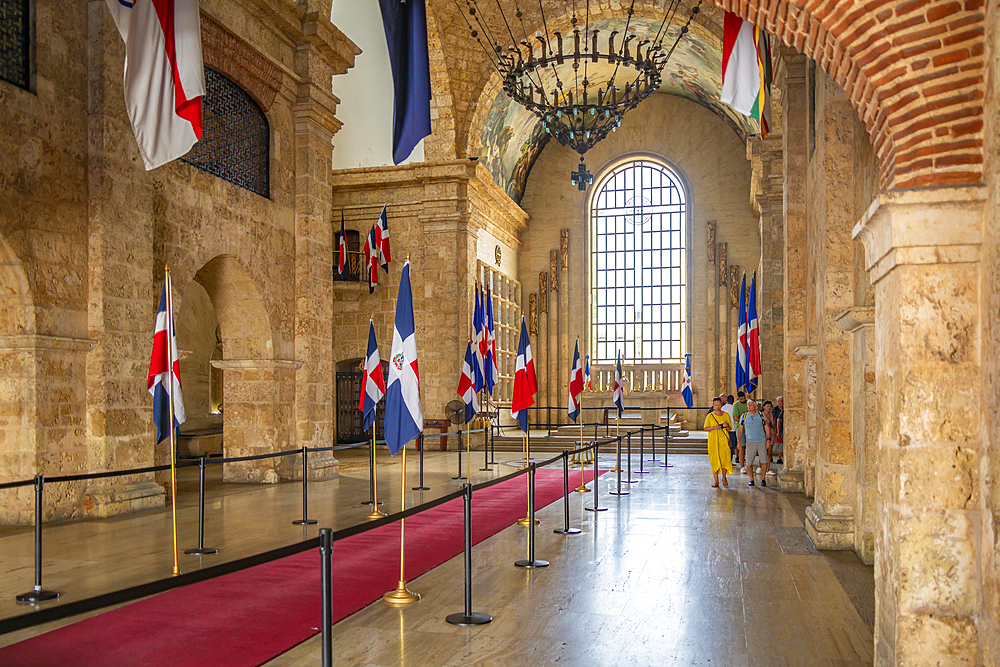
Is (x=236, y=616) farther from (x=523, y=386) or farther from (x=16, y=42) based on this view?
(x=16, y=42)

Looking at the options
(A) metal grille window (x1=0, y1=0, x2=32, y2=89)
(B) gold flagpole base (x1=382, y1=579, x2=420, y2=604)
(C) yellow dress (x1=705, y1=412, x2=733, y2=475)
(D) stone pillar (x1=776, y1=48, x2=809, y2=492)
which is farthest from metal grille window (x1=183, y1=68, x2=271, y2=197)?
(C) yellow dress (x1=705, y1=412, x2=733, y2=475)

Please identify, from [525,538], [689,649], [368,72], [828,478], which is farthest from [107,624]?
[368,72]

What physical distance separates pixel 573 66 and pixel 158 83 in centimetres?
1508

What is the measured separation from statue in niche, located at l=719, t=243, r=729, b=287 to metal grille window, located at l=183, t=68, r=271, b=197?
16.9m

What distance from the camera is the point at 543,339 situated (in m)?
28.4

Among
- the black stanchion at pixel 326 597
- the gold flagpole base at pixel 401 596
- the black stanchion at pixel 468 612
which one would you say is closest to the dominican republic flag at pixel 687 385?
the gold flagpole base at pixel 401 596

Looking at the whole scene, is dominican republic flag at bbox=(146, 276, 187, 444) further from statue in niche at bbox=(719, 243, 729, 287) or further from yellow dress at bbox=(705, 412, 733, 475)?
statue in niche at bbox=(719, 243, 729, 287)

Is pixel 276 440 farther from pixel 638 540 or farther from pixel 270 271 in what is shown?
pixel 638 540

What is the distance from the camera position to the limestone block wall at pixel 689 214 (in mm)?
27062

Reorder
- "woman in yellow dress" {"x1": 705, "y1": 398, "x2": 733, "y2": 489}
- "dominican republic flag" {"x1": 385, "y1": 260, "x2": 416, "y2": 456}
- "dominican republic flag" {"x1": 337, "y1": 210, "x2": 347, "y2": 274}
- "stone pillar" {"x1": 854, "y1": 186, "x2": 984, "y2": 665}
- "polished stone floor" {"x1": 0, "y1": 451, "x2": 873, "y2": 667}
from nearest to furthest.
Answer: "stone pillar" {"x1": 854, "y1": 186, "x2": 984, "y2": 665} → "polished stone floor" {"x1": 0, "y1": 451, "x2": 873, "y2": 667} → "dominican republic flag" {"x1": 385, "y1": 260, "x2": 416, "y2": 456} → "woman in yellow dress" {"x1": 705, "y1": 398, "x2": 733, "y2": 489} → "dominican republic flag" {"x1": 337, "y1": 210, "x2": 347, "y2": 274}

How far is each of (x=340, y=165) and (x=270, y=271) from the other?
9.24m

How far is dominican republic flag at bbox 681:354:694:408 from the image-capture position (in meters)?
26.2

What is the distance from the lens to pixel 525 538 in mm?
9117

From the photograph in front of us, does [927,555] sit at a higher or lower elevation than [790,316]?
lower
